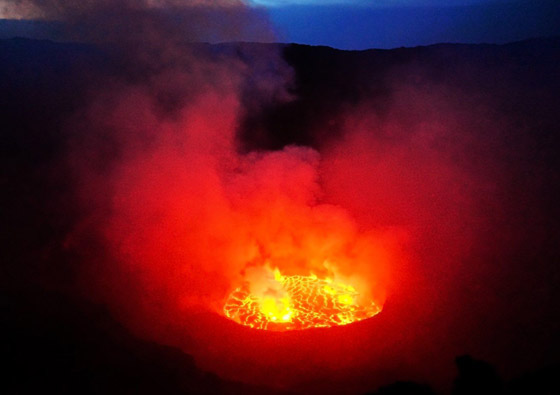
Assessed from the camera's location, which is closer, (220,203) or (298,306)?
(298,306)

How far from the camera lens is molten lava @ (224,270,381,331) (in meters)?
6.19

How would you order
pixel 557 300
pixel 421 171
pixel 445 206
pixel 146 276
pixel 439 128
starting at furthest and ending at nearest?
pixel 439 128 < pixel 421 171 < pixel 445 206 < pixel 146 276 < pixel 557 300

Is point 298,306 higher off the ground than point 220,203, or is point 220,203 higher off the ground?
point 220,203

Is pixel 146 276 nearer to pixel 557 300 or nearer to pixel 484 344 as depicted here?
pixel 484 344

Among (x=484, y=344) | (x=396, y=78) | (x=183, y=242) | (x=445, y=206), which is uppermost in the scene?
(x=396, y=78)

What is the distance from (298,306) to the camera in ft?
21.5

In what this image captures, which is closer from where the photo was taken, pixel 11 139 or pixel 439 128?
pixel 11 139

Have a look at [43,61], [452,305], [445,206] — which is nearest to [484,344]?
[452,305]

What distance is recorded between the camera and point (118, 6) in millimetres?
7742

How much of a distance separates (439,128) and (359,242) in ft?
16.1

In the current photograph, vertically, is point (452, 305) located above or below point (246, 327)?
above

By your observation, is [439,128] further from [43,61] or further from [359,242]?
[43,61]

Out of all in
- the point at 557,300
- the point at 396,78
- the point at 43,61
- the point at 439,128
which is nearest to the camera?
the point at 557,300

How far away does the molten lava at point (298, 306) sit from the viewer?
619 cm
